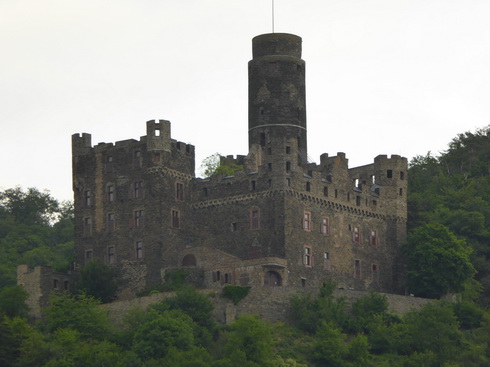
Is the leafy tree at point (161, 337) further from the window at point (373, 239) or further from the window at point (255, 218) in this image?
the window at point (373, 239)

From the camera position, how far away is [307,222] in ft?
333

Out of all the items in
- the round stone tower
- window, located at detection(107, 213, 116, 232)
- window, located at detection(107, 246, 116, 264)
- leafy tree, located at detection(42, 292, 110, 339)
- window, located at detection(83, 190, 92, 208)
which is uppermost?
the round stone tower

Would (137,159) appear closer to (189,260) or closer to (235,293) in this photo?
(189,260)

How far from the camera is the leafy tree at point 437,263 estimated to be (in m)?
103

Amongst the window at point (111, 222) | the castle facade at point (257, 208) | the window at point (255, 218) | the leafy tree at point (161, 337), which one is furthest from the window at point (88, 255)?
the leafy tree at point (161, 337)

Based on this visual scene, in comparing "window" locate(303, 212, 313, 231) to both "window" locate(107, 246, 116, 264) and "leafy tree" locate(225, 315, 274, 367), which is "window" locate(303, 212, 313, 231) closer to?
"leafy tree" locate(225, 315, 274, 367)

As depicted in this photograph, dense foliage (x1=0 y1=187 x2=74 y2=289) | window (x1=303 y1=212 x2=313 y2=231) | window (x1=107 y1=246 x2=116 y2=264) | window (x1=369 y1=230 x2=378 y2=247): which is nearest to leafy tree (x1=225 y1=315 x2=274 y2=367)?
window (x1=303 y1=212 x2=313 y2=231)

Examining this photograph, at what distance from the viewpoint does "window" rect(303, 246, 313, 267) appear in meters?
101

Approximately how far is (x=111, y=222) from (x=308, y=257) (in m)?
12.6

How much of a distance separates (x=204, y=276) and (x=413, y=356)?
45.0ft

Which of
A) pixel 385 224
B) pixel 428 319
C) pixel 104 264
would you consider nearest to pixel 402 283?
pixel 385 224

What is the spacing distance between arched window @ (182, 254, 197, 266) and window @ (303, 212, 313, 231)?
6838mm

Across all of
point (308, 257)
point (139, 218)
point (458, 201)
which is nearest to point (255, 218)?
point (308, 257)

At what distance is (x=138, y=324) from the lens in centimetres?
9481
